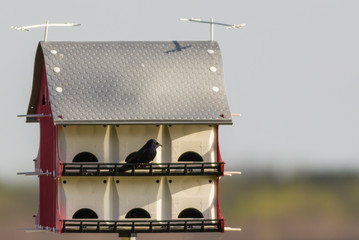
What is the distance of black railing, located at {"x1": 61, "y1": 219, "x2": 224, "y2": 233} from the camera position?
121 feet

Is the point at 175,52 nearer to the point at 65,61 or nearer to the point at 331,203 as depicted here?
the point at 65,61

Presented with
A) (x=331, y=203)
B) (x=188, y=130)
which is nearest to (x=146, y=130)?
(x=188, y=130)

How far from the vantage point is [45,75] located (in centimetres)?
3847

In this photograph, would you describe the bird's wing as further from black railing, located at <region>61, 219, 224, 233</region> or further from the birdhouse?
black railing, located at <region>61, 219, 224, 233</region>

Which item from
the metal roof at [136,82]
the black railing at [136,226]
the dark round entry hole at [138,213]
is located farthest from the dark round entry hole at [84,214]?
the metal roof at [136,82]

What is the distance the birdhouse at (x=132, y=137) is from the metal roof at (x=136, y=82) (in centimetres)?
2

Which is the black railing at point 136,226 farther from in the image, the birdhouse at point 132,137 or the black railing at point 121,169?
the black railing at point 121,169

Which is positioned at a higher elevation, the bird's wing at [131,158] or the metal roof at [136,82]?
the metal roof at [136,82]

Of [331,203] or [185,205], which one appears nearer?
[185,205]

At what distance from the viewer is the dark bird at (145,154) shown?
121 ft

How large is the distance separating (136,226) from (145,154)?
1438 mm

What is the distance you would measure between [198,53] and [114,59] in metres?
1.62

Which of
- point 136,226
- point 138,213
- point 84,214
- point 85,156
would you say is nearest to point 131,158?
point 85,156

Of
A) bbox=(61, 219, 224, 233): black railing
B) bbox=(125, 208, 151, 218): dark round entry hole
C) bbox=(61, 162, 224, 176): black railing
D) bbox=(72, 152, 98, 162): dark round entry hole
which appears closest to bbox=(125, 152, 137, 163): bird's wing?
bbox=(61, 162, 224, 176): black railing
